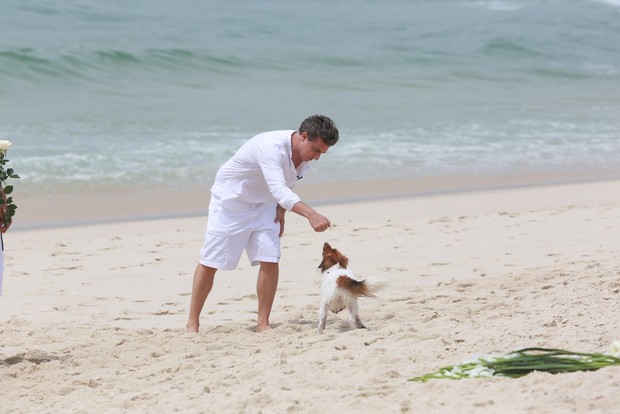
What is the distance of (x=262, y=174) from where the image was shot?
20.8 feet

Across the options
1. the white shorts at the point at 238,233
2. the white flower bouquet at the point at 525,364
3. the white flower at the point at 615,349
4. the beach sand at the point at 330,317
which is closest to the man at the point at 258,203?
the white shorts at the point at 238,233

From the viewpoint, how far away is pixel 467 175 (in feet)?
44.7

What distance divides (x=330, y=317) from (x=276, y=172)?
1301 millimetres

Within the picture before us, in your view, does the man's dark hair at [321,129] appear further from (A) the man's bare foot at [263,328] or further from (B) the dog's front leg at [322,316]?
(A) the man's bare foot at [263,328]

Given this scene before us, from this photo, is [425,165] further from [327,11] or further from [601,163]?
[327,11]

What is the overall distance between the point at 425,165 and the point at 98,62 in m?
10.9

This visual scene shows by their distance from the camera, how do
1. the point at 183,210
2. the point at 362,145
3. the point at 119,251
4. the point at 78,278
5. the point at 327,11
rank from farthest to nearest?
the point at 327,11, the point at 362,145, the point at 183,210, the point at 119,251, the point at 78,278

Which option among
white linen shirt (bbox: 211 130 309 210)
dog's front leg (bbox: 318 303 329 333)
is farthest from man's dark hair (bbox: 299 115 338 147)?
dog's front leg (bbox: 318 303 329 333)

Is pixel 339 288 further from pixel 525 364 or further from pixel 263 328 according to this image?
pixel 525 364

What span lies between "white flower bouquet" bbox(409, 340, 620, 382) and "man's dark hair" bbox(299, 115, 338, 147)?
178cm

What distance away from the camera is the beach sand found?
15.5 feet

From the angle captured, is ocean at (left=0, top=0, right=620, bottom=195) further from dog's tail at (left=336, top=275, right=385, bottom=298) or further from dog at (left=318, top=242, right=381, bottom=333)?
dog's tail at (left=336, top=275, right=385, bottom=298)

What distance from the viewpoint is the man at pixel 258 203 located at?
6.09 m

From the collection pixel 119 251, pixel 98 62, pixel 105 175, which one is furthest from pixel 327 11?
pixel 119 251
